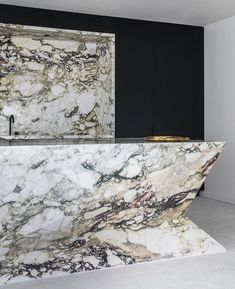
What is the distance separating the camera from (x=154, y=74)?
6.05 metres

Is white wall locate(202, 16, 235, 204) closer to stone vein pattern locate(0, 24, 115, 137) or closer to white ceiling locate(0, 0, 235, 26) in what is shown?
white ceiling locate(0, 0, 235, 26)

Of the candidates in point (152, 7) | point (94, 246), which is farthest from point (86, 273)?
point (152, 7)

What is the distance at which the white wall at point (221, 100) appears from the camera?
19.3ft

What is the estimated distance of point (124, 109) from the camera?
19.2 ft

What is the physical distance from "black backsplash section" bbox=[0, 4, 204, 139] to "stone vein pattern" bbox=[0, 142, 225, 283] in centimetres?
258

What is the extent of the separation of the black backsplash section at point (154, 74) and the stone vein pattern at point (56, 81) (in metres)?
0.15

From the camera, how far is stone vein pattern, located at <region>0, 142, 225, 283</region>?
270cm

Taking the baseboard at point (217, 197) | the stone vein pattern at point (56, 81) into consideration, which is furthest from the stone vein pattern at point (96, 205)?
the stone vein pattern at point (56, 81)

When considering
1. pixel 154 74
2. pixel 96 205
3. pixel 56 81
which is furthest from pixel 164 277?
pixel 154 74

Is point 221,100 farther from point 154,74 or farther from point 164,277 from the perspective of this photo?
point 164,277

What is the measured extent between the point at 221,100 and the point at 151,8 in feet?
5.41

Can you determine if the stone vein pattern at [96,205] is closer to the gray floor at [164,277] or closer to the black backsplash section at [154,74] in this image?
the gray floor at [164,277]

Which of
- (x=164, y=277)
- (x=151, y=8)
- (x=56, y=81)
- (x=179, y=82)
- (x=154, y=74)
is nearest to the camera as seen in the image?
(x=164, y=277)

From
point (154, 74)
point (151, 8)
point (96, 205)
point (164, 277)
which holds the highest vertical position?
point (151, 8)
